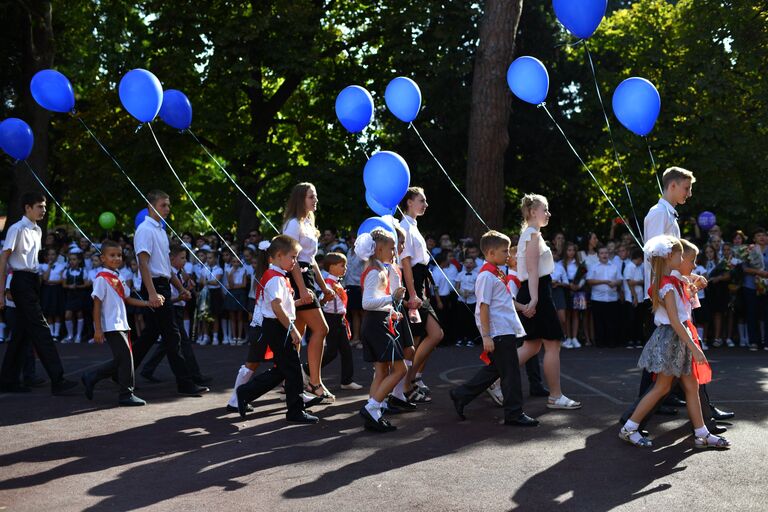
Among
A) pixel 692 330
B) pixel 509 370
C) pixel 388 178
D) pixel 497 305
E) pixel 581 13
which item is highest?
pixel 581 13

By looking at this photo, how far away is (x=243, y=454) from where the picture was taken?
6.99 metres

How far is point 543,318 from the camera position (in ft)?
28.5

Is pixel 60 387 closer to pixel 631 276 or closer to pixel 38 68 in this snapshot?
pixel 631 276

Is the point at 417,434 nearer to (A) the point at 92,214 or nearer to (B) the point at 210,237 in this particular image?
(B) the point at 210,237

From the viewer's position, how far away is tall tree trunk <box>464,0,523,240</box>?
15836 mm

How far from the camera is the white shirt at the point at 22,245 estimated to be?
9.87m

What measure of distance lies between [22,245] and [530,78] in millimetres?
6032

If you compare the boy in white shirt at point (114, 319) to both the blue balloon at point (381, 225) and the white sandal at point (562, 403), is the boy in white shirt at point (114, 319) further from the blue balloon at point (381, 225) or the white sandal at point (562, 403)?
the white sandal at point (562, 403)

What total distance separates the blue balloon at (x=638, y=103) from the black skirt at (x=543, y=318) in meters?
2.10

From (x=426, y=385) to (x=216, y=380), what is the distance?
2629mm

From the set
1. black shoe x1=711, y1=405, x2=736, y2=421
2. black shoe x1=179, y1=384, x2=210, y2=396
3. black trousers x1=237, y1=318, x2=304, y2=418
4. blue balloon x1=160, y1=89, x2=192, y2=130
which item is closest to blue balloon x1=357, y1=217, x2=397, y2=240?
black trousers x1=237, y1=318, x2=304, y2=418

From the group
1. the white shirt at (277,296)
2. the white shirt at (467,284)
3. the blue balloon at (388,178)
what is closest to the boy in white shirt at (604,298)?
the white shirt at (467,284)

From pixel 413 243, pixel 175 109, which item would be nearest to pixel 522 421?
pixel 413 243

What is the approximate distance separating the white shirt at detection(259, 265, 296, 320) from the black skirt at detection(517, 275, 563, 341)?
7.38ft
